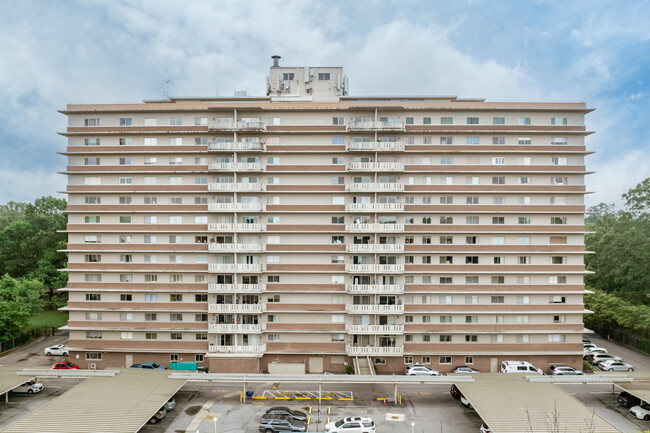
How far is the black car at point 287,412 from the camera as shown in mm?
36309

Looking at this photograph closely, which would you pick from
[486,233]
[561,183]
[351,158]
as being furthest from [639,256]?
[351,158]

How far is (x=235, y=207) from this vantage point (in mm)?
48969

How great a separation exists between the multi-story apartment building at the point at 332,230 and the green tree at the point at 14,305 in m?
14.1

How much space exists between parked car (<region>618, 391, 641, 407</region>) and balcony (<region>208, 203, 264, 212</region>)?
43.5 meters

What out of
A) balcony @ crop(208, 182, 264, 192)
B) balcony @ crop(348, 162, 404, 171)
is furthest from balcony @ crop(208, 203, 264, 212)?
balcony @ crop(348, 162, 404, 171)

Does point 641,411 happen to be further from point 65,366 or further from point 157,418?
point 65,366

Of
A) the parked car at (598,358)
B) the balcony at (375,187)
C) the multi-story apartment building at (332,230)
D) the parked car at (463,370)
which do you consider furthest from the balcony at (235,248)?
the parked car at (598,358)

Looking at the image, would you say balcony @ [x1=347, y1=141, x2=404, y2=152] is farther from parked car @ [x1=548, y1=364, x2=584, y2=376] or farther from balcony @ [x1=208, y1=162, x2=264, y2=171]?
parked car @ [x1=548, y1=364, x2=584, y2=376]

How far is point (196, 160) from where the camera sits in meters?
51.0

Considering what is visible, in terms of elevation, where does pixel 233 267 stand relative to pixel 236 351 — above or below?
above

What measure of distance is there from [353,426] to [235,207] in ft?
89.9

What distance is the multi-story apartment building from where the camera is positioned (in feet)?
163

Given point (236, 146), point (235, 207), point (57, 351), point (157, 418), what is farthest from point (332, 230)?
point (57, 351)

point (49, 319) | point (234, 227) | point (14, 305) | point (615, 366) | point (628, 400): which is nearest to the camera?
point (628, 400)
